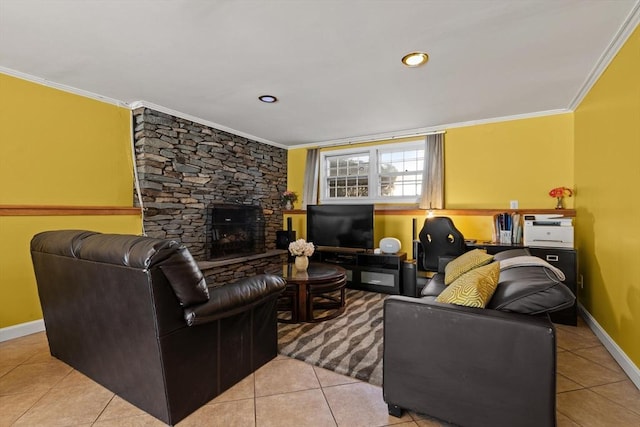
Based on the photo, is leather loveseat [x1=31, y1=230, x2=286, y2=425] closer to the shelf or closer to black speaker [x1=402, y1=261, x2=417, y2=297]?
black speaker [x1=402, y1=261, x2=417, y2=297]

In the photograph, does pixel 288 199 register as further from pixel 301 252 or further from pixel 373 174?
pixel 301 252

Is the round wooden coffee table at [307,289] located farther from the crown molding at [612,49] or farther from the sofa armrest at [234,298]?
the crown molding at [612,49]

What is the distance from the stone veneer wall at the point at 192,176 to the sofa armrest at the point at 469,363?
2960 mm

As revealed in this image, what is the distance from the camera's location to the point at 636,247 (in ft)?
6.34

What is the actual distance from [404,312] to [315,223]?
3.28 metres

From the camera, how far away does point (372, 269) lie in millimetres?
4125

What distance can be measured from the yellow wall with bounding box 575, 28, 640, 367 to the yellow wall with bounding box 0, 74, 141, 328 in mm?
4402

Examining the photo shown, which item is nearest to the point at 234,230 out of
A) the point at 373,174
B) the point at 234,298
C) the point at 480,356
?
the point at 373,174

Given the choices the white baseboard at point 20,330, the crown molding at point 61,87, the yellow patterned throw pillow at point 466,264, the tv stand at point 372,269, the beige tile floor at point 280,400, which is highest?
the crown molding at point 61,87

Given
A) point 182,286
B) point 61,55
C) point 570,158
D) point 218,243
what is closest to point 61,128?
point 61,55

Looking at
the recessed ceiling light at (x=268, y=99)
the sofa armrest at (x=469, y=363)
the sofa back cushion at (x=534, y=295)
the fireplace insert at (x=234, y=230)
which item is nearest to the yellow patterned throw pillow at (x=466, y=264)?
the sofa back cushion at (x=534, y=295)

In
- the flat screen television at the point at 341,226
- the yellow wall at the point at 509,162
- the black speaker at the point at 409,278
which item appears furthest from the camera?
the flat screen television at the point at 341,226

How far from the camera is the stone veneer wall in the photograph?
3432 mm

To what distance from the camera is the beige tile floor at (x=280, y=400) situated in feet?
5.19
